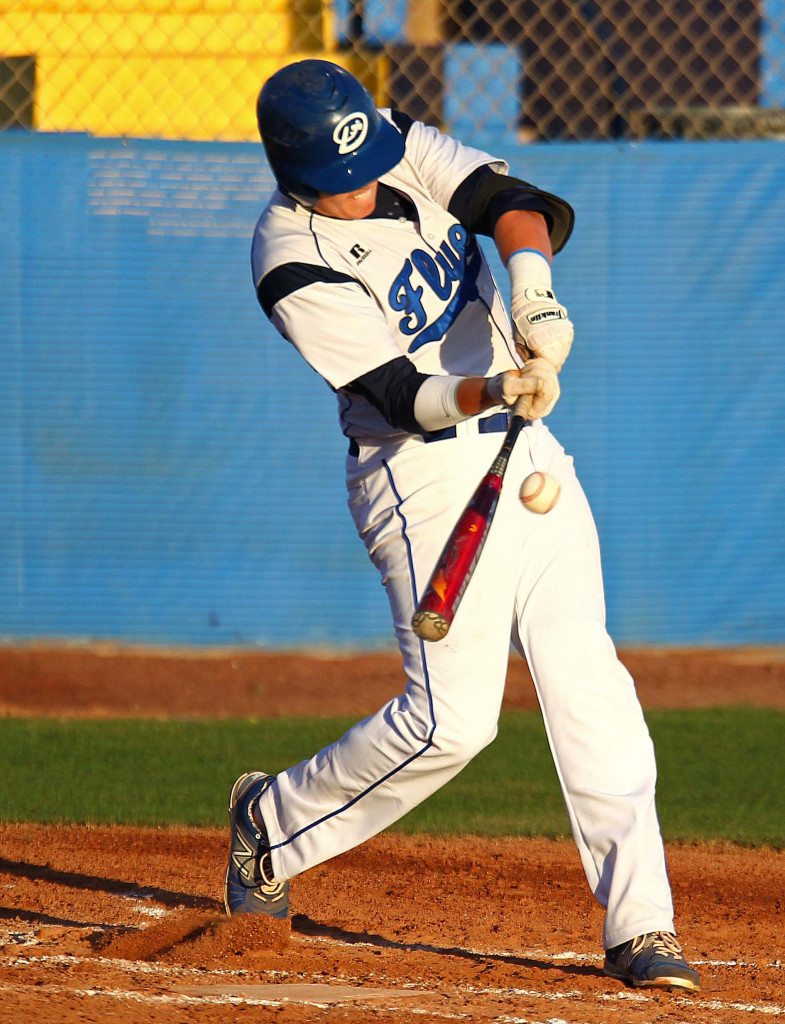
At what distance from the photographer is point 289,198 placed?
3004mm

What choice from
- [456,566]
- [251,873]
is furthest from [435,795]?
[456,566]

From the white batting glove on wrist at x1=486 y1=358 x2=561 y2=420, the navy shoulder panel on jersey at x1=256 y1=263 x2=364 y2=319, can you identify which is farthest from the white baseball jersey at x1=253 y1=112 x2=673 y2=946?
the white batting glove on wrist at x1=486 y1=358 x2=561 y2=420

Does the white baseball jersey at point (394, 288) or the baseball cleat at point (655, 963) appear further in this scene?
the white baseball jersey at point (394, 288)

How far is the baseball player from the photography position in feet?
9.05

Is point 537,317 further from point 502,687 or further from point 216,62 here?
point 216,62

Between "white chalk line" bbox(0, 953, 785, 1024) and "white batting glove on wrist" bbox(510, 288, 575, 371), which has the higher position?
"white batting glove on wrist" bbox(510, 288, 575, 371)

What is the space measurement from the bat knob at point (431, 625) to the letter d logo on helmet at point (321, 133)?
0.95m

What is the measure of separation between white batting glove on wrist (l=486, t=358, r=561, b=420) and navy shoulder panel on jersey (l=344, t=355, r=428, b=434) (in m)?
0.16

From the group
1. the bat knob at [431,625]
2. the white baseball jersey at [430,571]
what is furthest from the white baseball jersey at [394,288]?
the bat knob at [431,625]

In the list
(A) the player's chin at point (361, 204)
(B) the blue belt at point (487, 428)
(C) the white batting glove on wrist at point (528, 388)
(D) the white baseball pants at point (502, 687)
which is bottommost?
(D) the white baseball pants at point (502, 687)

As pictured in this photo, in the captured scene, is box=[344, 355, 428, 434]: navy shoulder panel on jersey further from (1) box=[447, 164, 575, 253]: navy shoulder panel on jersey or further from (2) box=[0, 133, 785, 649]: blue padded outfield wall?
(2) box=[0, 133, 785, 649]: blue padded outfield wall

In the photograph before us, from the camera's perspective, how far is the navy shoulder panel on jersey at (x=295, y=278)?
2.84 meters

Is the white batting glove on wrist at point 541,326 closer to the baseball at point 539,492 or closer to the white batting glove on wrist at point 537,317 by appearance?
the white batting glove on wrist at point 537,317

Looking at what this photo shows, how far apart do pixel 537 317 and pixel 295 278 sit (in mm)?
516
